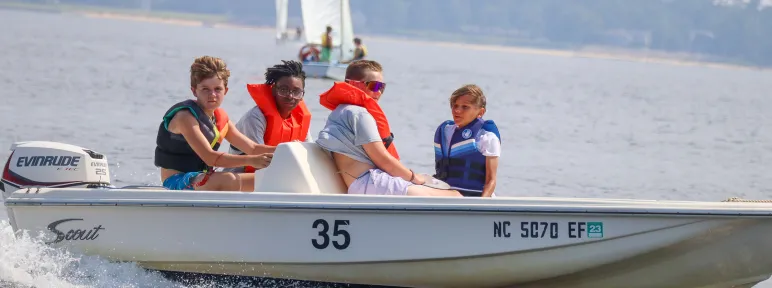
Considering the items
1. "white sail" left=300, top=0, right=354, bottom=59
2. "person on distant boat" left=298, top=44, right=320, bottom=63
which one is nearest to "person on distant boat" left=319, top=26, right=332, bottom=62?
"person on distant boat" left=298, top=44, right=320, bottom=63

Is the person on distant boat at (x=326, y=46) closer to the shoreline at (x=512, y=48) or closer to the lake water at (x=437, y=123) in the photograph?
the lake water at (x=437, y=123)

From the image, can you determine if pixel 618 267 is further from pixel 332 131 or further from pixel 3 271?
pixel 3 271

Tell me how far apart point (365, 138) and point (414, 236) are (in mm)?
571

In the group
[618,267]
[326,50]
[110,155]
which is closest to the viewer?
[618,267]

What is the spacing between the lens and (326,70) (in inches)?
1324

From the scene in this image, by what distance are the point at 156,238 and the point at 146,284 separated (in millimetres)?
281

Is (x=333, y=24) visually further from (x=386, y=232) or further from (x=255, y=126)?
(x=386, y=232)

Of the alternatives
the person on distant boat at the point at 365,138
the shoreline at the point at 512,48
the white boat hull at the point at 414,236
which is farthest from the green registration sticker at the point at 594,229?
the shoreline at the point at 512,48

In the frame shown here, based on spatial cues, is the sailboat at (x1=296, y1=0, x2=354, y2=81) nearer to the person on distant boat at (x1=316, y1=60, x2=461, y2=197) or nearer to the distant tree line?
the person on distant boat at (x1=316, y1=60, x2=461, y2=197)

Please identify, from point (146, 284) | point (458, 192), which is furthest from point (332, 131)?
point (146, 284)

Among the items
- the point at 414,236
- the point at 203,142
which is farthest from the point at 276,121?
the point at 414,236

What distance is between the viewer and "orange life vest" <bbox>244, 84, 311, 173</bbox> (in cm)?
680

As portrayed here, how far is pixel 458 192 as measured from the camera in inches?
255

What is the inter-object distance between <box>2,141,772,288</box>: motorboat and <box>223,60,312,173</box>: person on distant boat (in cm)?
43
